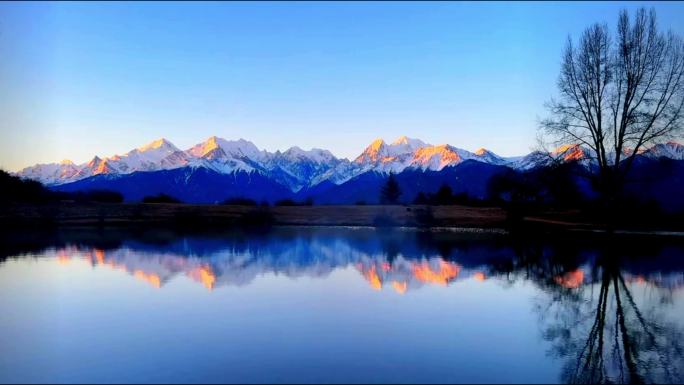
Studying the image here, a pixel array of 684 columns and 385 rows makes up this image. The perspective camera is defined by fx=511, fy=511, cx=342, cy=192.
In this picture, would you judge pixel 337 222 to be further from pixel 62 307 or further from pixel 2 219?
pixel 62 307

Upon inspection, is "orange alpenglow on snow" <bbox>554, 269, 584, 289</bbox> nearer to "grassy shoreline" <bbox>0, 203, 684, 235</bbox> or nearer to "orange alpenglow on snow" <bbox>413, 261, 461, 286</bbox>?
"orange alpenglow on snow" <bbox>413, 261, 461, 286</bbox>

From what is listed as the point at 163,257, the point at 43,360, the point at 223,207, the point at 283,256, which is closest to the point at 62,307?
the point at 43,360

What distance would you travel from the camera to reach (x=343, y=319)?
14031 millimetres

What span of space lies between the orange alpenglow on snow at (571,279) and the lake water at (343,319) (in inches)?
5.9

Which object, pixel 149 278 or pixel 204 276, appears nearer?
pixel 149 278

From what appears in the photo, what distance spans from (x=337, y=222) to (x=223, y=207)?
1873cm

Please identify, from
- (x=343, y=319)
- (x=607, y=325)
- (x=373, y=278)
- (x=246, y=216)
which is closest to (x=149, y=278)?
(x=373, y=278)

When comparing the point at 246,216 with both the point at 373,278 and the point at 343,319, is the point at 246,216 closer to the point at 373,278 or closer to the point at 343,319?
the point at 373,278

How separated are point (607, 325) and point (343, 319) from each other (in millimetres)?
6945

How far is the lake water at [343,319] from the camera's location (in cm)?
980

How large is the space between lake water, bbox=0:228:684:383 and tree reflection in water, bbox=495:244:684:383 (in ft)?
0.18

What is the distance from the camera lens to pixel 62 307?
15.7 metres

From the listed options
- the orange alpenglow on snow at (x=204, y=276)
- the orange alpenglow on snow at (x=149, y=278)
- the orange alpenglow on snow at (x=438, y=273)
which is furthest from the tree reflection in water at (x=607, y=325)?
the orange alpenglow on snow at (x=149, y=278)

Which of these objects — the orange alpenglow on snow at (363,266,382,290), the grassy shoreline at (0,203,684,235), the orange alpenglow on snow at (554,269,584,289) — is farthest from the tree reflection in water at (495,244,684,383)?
the grassy shoreline at (0,203,684,235)
